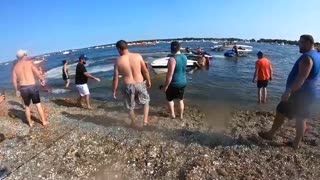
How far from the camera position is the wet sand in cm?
643

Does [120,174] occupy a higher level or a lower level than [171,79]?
lower

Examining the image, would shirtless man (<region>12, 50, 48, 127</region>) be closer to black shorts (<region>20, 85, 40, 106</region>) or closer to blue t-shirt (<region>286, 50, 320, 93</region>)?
black shorts (<region>20, 85, 40, 106</region>)

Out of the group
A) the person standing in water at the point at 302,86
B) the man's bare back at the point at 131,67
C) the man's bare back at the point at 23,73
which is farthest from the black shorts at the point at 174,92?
the man's bare back at the point at 23,73

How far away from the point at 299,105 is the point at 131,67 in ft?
13.2

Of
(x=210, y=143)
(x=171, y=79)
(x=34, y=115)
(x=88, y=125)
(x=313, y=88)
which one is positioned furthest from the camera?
(x=34, y=115)

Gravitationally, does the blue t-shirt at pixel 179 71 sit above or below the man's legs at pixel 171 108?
above

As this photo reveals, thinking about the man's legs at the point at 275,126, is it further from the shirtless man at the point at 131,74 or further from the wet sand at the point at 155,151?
the shirtless man at the point at 131,74

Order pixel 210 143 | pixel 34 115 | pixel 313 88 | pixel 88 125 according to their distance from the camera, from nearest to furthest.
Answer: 1. pixel 313 88
2. pixel 210 143
3. pixel 88 125
4. pixel 34 115

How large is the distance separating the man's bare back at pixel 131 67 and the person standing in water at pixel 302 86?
350cm

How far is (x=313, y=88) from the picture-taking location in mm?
6527

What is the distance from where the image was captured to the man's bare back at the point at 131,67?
8.09m

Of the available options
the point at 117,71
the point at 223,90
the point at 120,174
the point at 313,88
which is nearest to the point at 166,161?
→ the point at 120,174

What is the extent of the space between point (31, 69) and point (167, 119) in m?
4.20

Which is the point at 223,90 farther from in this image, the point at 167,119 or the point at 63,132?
the point at 63,132
